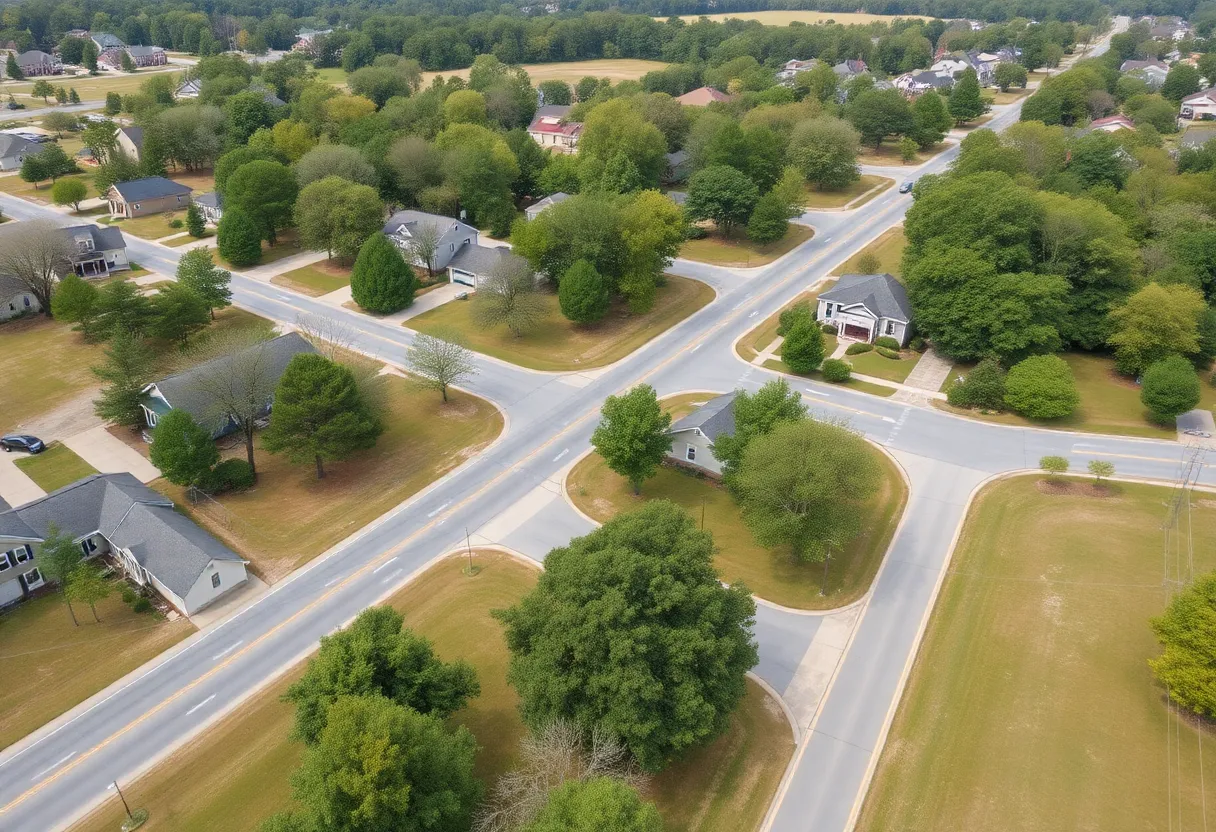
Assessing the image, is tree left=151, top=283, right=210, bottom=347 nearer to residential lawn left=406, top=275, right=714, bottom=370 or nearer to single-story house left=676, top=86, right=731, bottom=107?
residential lawn left=406, top=275, right=714, bottom=370

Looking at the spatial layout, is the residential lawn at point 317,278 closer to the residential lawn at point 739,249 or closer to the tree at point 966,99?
the residential lawn at point 739,249

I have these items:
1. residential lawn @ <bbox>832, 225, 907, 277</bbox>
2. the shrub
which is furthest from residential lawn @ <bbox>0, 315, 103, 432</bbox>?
residential lawn @ <bbox>832, 225, 907, 277</bbox>

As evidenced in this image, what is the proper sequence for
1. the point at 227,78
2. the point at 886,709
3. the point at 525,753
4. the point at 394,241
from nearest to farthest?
1. the point at 525,753
2. the point at 886,709
3. the point at 394,241
4. the point at 227,78

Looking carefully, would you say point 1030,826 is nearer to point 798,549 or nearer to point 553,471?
point 798,549

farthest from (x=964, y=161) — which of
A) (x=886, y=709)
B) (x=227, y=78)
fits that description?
(x=227, y=78)

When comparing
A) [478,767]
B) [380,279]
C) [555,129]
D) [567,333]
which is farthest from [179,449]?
[555,129]

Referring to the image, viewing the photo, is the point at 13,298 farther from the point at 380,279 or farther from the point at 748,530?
the point at 748,530

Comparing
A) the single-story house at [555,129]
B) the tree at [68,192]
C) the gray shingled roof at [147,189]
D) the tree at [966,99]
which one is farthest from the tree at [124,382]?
the tree at [966,99]
